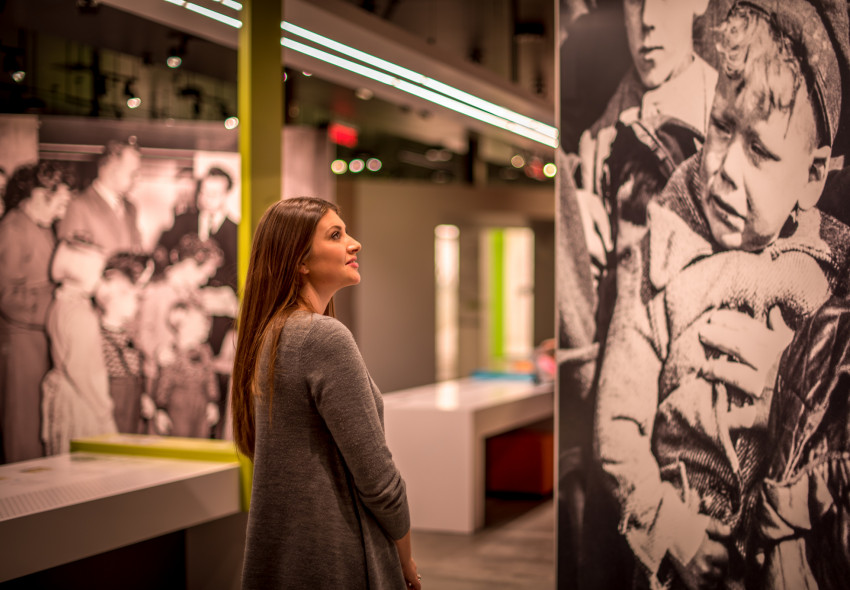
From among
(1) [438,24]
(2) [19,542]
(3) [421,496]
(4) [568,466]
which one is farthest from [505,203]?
(2) [19,542]

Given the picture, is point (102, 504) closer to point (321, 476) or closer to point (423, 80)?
point (321, 476)

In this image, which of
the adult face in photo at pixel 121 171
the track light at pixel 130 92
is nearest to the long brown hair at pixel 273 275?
the adult face in photo at pixel 121 171

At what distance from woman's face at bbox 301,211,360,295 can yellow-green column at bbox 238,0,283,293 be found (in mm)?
1766

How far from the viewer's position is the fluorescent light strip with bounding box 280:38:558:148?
16.8 feet

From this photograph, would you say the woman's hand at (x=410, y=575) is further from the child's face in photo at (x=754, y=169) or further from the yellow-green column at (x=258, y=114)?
the yellow-green column at (x=258, y=114)

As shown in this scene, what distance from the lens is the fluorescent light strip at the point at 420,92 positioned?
5.12m

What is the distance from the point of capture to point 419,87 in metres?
6.20

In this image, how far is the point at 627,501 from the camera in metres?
3.14

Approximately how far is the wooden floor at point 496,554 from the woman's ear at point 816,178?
263 centimetres

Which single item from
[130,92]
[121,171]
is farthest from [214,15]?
[130,92]

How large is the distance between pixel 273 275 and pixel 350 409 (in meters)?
0.37

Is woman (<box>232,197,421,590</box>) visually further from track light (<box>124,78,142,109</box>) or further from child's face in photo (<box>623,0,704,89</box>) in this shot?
track light (<box>124,78,142,109</box>)

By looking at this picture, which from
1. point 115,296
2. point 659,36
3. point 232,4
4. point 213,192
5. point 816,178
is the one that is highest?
point 232,4

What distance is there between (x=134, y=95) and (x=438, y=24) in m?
2.61
